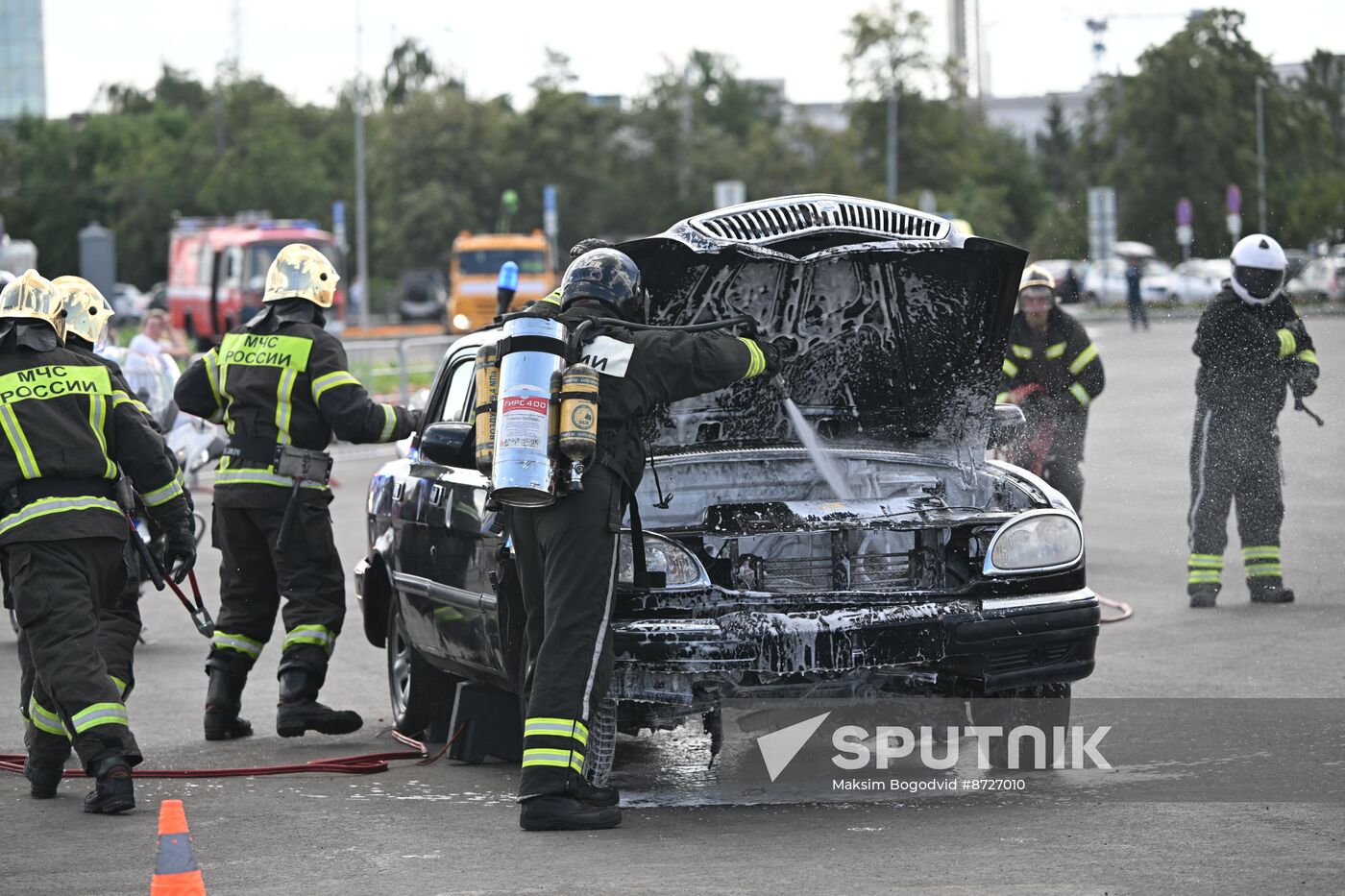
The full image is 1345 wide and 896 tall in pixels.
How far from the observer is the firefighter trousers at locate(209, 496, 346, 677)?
8.34 m

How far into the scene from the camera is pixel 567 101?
2670 inches

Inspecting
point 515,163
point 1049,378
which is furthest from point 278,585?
point 515,163

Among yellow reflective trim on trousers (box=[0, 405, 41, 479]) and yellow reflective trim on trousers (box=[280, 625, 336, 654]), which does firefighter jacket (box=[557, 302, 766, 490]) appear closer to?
yellow reflective trim on trousers (box=[0, 405, 41, 479])

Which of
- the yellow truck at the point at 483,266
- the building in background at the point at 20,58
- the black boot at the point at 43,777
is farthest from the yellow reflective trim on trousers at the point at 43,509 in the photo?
the building in background at the point at 20,58

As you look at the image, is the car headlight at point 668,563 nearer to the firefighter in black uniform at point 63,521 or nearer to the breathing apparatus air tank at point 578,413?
the breathing apparatus air tank at point 578,413

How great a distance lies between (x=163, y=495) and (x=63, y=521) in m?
0.45

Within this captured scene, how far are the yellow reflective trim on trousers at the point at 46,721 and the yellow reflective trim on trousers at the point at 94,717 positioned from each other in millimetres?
225

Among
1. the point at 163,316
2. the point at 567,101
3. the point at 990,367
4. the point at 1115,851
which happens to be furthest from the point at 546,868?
the point at 567,101

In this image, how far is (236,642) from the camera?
8.49m

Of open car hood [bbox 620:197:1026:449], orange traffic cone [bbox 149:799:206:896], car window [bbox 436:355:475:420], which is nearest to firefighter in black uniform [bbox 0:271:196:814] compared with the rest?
car window [bbox 436:355:475:420]

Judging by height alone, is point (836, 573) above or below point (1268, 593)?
above

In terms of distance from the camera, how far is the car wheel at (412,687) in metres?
8.23

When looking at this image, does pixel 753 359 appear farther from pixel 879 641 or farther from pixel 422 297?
pixel 422 297

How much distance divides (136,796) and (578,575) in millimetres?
2037
